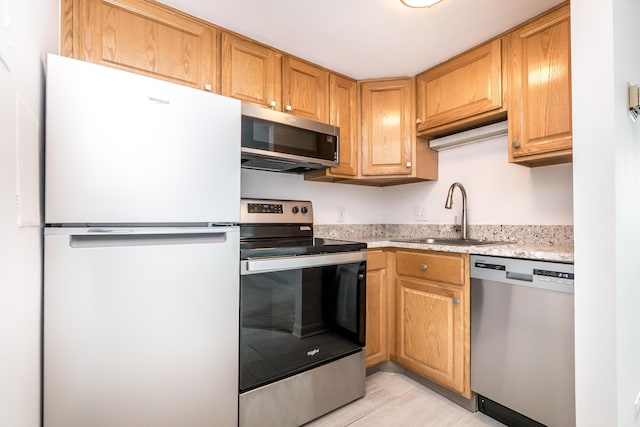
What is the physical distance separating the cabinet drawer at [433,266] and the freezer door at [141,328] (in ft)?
3.77

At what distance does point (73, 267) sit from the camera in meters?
0.98

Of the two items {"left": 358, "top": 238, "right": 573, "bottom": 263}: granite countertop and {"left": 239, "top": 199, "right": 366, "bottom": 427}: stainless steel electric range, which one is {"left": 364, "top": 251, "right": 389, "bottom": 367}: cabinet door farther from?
{"left": 239, "top": 199, "right": 366, "bottom": 427}: stainless steel electric range

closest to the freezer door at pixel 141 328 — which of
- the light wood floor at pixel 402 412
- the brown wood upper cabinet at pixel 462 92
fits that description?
the light wood floor at pixel 402 412

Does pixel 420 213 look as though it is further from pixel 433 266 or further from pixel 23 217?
pixel 23 217

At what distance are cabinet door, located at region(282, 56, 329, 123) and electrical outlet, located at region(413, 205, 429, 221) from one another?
3.58 ft

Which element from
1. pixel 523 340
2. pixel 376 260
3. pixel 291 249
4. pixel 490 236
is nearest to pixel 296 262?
pixel 291 249

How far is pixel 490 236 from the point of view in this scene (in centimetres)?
204

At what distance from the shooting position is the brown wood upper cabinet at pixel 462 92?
1.76m

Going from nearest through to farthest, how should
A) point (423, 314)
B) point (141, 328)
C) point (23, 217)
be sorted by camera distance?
1. point (23, 217)
2. point (141, 328)
3. point (423, 314)

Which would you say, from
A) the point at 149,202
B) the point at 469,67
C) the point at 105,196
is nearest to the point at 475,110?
the point at 469,67

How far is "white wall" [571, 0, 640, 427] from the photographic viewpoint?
3.48ft

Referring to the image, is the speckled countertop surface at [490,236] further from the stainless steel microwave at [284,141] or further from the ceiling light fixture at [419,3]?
the ceiling light fixture at [419,3]

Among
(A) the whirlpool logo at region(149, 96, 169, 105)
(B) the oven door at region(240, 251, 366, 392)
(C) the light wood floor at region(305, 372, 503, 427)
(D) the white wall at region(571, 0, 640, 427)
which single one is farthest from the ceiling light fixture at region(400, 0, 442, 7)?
(C) the light wood floor at region(305, 372, 503, 427)

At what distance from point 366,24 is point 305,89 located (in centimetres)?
55
